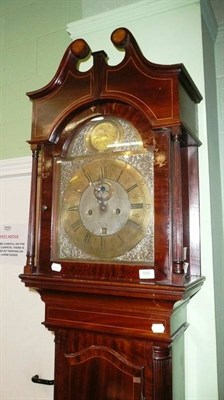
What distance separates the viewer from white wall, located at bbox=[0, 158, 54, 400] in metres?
1.45

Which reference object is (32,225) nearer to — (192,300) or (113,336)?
(113,336)

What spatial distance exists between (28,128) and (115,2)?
0.74 m

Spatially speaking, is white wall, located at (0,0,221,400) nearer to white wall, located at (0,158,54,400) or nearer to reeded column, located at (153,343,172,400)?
white wall, located at (0,158,54,400)

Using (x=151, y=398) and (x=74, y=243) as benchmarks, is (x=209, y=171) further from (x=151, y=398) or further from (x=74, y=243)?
(x=151, y=398)

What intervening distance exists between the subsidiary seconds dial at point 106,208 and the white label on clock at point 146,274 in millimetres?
90

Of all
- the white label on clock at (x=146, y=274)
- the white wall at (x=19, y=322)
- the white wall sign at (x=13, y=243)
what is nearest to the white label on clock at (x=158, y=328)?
the white label on clock at (x=146, y=274)

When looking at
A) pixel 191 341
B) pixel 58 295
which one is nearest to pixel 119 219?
pixel 58 295

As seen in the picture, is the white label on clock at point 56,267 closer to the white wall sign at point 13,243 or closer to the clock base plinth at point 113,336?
the clock base plinth at point 113,336

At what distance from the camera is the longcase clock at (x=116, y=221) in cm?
91

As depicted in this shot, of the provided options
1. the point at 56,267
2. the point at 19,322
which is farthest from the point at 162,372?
the point at 19,322

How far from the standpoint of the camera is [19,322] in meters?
1.52

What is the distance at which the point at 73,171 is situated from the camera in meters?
1.10

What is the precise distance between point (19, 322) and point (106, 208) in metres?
0.87

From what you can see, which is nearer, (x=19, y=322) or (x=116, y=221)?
(x=116, y=221)
